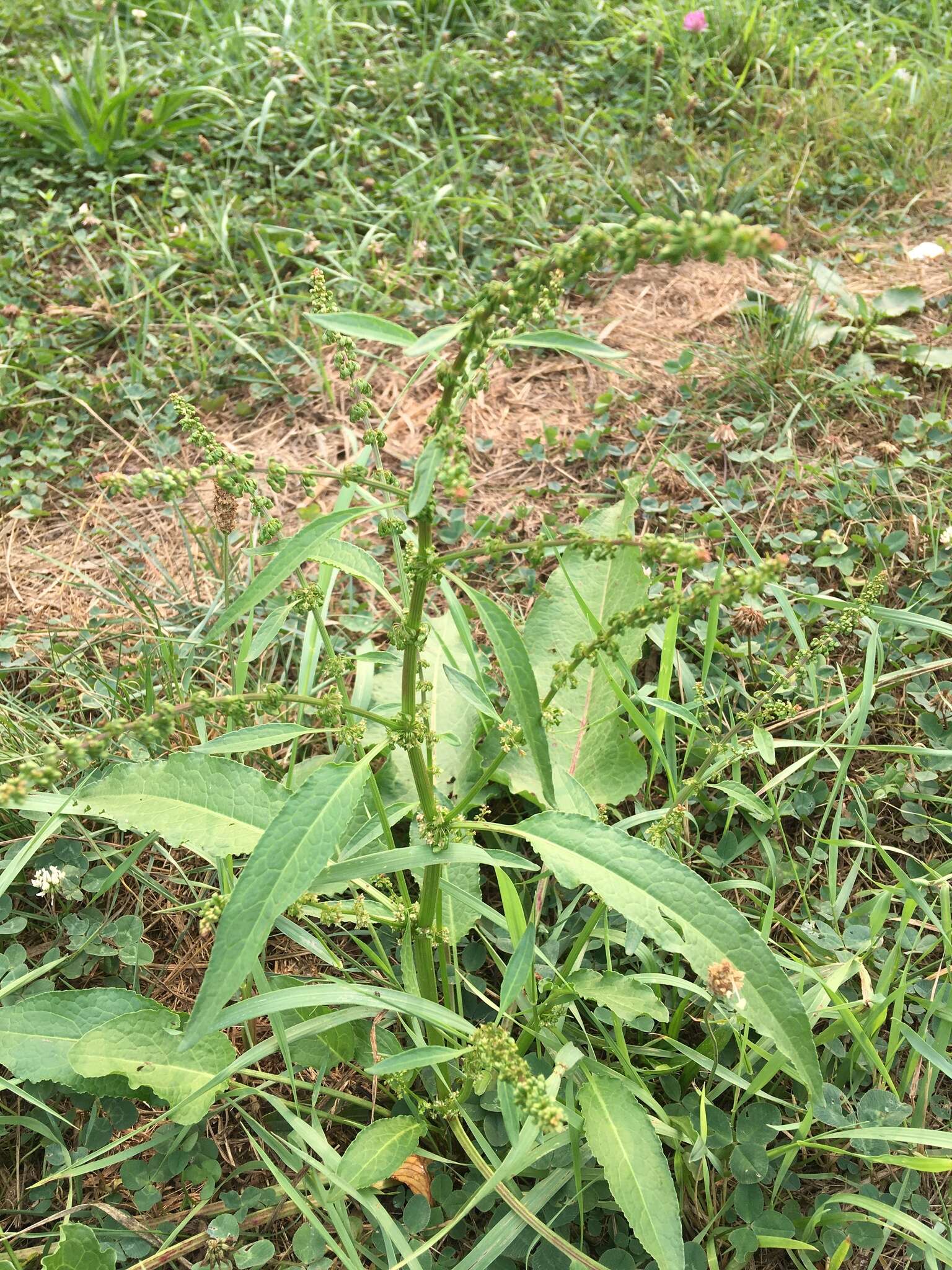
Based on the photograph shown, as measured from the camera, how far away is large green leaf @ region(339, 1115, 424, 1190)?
153 centimetres

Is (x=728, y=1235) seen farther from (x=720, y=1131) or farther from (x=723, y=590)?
(x=723, y=590)

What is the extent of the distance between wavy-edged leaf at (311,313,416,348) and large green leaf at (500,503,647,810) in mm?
885

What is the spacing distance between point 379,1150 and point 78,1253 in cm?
53

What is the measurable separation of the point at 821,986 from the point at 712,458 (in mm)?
1646

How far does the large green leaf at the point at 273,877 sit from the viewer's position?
46.4 inches

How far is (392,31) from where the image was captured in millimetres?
4258

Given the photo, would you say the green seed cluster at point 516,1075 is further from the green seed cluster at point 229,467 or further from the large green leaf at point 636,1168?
the green seed cluster at point 229,467

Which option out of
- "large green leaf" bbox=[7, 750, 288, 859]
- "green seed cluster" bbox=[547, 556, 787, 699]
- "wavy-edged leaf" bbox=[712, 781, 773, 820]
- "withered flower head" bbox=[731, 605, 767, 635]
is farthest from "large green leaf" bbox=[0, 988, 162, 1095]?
"withered flower head" bbox=[731, 605, 767, 635]

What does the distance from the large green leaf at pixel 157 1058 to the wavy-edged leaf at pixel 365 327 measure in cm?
126

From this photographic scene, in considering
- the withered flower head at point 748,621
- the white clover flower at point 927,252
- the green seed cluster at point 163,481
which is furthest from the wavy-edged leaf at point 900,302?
the green seed cluster at point 163,481

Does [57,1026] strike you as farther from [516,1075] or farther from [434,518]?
[434,518]

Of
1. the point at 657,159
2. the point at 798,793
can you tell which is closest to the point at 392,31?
the point at 657,159

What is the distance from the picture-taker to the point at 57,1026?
1731 mm

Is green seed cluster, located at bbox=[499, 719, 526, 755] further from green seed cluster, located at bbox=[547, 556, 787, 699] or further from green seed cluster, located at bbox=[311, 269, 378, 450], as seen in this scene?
green seed cluster, located at bbox=[311, 269, 378, 450]
